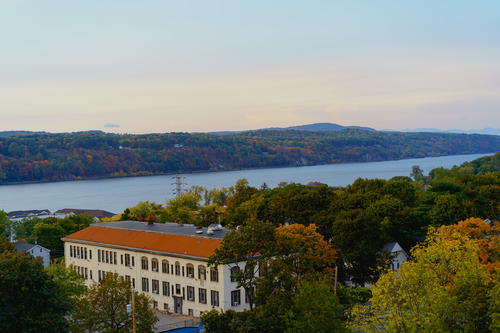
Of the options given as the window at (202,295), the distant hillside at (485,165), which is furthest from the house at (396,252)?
the distant hillside at (485,165)

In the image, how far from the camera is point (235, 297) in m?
39.8

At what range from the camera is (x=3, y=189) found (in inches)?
7293

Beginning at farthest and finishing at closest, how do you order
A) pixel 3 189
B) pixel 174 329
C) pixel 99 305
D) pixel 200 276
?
pixel 3 189
pixel 200 276
pixel 174 329
pixel 99 305

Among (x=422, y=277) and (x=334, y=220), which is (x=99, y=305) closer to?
(x=422, y=277)

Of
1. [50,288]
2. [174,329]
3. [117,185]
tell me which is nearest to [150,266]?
[174,329]

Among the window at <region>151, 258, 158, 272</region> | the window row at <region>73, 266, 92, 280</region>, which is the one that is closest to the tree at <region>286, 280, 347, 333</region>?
the window at <region>151, 258, 158, 272</region>

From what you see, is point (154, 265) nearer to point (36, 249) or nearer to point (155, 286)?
point (155, 286)

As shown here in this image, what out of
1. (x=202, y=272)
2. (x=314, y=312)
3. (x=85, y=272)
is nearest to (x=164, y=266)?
(x=202, y=272)

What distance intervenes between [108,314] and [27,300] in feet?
13.1

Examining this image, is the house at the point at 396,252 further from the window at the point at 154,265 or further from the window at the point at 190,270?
the window at the point at 154,265

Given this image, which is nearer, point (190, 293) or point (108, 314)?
A: point (108, 314)

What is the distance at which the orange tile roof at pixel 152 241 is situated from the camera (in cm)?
4150

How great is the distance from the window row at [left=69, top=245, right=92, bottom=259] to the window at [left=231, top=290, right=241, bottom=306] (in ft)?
52.2

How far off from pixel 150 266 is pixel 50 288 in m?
17.8
